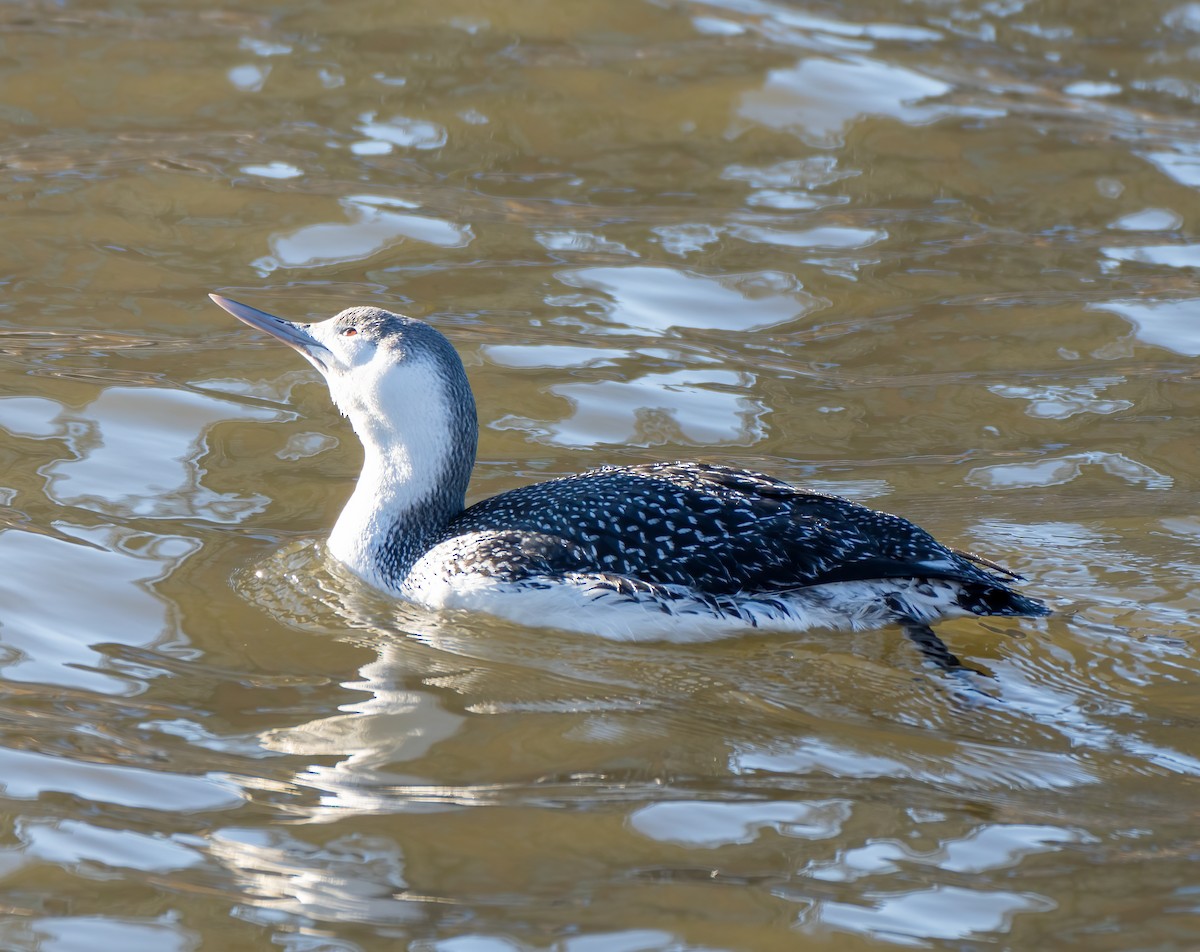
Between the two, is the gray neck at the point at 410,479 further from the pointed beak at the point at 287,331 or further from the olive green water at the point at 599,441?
the pointed beak at the point at 287,331

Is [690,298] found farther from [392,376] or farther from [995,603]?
[995,603]

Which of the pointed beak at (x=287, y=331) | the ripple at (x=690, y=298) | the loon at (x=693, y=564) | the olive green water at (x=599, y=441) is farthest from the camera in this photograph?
the ripple at (x=690, y=298)

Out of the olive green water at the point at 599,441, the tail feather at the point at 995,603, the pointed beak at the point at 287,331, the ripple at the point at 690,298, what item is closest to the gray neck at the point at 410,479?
the olive green water at the point at 599,441

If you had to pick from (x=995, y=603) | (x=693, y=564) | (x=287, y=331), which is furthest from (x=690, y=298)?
(x=995, y=603)

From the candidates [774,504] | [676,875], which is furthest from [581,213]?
[676,875]

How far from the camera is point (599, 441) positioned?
22.9ft

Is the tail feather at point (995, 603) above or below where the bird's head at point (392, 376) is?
below

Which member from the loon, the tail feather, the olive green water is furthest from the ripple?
the tail feather

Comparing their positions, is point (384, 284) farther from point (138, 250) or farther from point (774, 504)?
point (774, 504)

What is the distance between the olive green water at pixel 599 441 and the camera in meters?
4.11

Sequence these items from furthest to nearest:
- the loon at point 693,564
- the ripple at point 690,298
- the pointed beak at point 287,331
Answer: the ripple at point 690,298
the pointed beak at point 287,331
the loon at point 693,564

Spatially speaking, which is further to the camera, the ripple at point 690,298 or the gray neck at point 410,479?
the ripple at point 690,298

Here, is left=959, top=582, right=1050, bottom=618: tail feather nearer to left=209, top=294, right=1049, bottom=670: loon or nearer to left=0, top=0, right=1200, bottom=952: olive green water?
left=209, top=294, right=1049, bottom=670: loon

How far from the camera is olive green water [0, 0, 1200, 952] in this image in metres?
4.11
